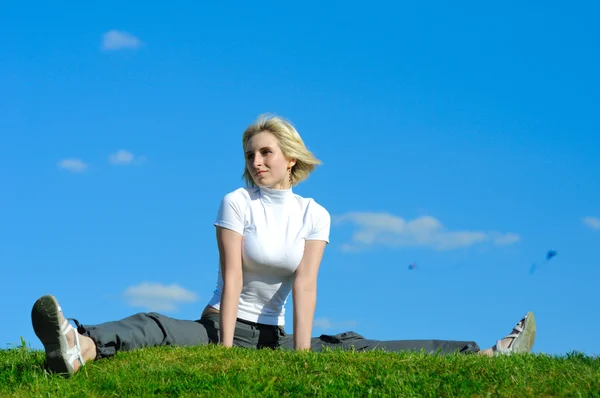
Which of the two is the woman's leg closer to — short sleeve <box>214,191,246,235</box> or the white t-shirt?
the white t-shirt

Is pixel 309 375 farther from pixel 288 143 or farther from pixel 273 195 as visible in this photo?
pixel 288 143

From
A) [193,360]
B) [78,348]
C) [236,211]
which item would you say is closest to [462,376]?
[193,360]

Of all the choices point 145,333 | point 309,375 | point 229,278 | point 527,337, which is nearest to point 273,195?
point 229,278

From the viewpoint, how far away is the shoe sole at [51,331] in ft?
24.4

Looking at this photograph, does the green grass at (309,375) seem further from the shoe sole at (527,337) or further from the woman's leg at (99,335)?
the shoe sole at (527,337)

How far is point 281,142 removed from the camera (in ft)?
30.7

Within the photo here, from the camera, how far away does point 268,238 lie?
9.12 meters

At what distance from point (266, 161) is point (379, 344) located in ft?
8.86

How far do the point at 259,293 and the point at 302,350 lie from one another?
1.15m

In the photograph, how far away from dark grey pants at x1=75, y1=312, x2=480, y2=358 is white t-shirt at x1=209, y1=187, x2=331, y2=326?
0.18 meters

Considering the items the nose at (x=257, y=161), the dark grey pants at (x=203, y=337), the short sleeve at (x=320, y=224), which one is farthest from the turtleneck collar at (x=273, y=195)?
the dark grey pants at (x=203, y=337)

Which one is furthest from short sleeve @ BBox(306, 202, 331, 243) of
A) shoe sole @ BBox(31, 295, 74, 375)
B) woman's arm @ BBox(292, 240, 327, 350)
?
shoe sole @ BBox(31, 295, 74, 375)

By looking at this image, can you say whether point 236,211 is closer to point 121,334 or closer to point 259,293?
point 259,293

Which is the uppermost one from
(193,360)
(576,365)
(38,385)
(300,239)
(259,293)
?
(300,239)
